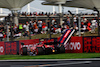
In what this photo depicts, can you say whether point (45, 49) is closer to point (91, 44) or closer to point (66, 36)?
point (66, 36)

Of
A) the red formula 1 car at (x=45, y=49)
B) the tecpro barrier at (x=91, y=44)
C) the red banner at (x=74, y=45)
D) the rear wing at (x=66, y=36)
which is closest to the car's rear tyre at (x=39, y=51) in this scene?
the red formula 1 car at (x=45, y=49)

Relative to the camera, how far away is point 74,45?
1902cm

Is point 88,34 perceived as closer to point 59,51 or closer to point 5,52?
point 59,51

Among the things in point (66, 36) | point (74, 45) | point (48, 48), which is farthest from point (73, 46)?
point (48, 48)

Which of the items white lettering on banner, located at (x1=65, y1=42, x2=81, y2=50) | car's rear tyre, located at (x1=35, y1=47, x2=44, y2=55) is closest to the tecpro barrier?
white lettering on banner, located at (x1=65, y1=42, x2=81, y2=50)

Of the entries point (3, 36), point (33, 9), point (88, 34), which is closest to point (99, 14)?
point (88, 34)

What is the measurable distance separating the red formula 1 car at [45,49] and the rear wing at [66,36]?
585mm

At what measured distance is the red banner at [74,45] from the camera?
60.7ft

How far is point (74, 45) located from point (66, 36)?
0.94 m

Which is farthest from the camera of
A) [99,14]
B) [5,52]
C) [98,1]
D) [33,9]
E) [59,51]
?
[33,9]

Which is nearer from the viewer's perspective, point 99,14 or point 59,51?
point 99,14

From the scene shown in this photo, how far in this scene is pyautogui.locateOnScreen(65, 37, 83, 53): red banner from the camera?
1850cm

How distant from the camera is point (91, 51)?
1814 centimetres

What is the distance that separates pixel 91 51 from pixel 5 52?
5986mm
